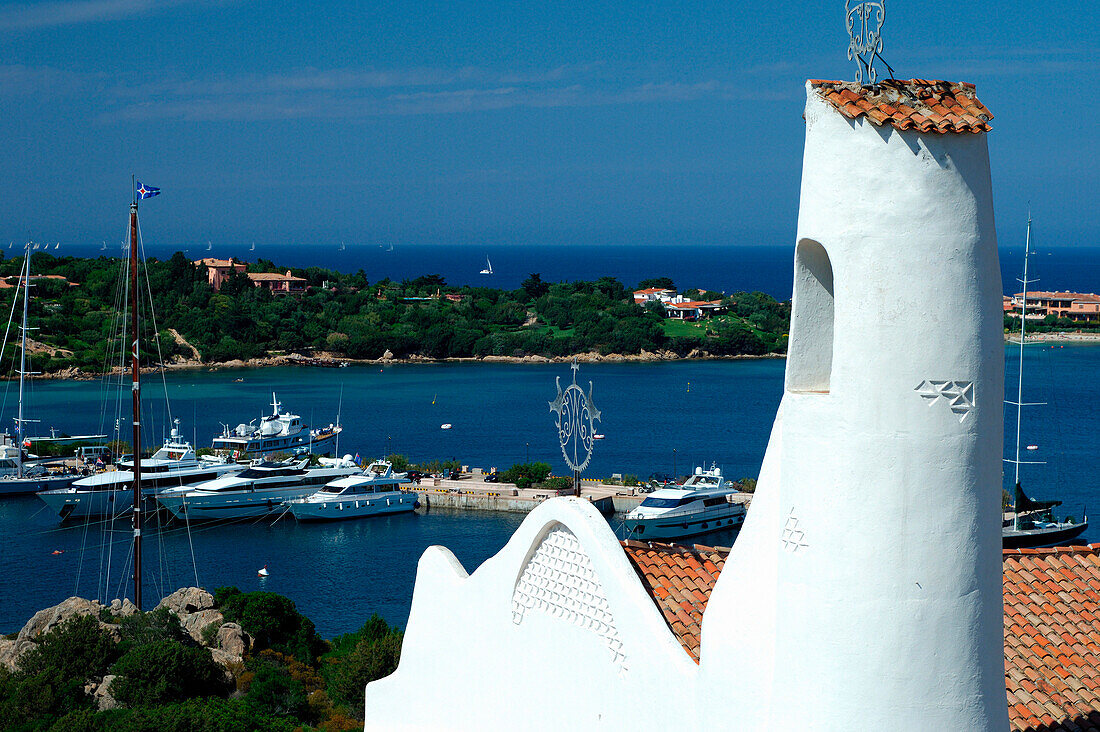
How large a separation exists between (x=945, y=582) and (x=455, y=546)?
41566mm

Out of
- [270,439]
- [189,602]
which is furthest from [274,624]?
[270,439]

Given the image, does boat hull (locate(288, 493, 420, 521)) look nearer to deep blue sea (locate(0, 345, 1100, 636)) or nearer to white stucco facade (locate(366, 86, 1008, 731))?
deep blue sea (locate(0, 345, 1100, 636))

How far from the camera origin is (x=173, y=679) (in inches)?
713

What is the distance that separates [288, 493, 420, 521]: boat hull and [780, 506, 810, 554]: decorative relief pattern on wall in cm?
4763

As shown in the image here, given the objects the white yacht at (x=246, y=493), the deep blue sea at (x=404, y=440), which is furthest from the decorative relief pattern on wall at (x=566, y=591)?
the white yacht at (x=246, y=493)

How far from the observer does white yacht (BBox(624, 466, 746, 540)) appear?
49.0 meters

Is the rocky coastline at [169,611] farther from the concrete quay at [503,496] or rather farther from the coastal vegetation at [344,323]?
the coastal vegetation at [344,323]

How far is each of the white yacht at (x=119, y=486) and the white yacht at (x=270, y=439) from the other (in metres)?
6.64

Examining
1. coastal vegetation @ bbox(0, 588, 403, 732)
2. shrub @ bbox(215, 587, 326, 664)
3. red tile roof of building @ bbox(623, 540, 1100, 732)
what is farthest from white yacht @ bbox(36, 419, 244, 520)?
red tile roof of building @ bbox(623, 540, 1100, 732)

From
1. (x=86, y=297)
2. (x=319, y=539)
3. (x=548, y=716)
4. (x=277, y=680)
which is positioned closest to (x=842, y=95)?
(x=548, y=716)

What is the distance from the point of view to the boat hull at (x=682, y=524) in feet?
160

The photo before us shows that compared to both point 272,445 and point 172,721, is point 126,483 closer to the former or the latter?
point 272,445

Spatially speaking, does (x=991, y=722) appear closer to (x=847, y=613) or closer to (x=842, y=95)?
(x=847, y=613)

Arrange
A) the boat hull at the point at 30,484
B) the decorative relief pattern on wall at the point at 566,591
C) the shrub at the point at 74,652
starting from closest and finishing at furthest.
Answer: the decorative relief pattern on wall at the point at 566,591 → the shrub at the point at 74,652 → the boat hull at the point at 30,484
